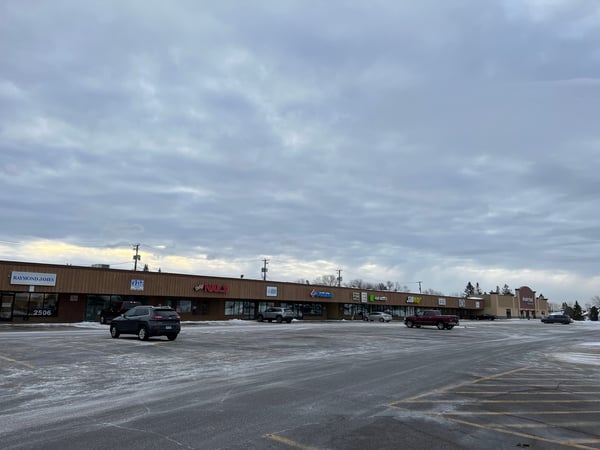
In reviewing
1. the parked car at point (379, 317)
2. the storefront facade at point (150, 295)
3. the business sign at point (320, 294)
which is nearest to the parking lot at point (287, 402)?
the storefront facade at point (150, 295)

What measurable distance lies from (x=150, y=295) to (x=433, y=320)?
27.0 m

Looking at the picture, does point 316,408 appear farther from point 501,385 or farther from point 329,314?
point 329,314

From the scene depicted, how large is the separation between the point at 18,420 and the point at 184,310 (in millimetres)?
42152

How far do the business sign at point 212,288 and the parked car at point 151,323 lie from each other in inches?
1009

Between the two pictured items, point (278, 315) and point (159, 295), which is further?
point (278, 315)

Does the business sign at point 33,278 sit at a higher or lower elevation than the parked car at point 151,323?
higher

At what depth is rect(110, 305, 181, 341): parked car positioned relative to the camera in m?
21.2

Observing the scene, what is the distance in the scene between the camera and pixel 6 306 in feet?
122

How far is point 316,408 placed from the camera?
809 cm

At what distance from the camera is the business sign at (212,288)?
158ft

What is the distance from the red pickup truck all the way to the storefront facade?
1829 cm

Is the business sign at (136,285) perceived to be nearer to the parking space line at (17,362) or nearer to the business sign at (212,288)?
the business sign at (212,288)

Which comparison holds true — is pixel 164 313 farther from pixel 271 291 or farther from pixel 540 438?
pixel 271 291

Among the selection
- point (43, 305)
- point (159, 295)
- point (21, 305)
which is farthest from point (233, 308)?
point (21, 305)
